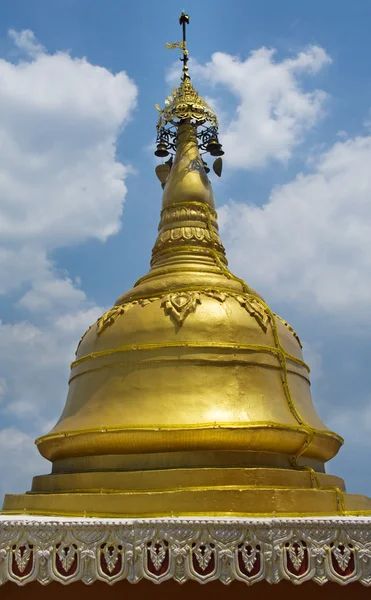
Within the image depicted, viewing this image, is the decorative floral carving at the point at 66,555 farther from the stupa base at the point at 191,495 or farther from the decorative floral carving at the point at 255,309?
the decorative floral carving at the point at 255,309

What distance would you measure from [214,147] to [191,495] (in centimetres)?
821

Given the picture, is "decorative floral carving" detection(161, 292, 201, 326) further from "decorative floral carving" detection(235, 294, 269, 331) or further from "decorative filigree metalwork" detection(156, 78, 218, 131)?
"decorative filigree metalwork" detection(156, 78, 218, 131)

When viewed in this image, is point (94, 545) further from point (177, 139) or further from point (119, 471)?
point (177, 139)

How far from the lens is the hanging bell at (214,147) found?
13.2 m

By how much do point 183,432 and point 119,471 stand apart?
1.04 metres

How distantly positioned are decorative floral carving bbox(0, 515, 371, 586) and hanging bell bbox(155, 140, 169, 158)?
9.07 meters

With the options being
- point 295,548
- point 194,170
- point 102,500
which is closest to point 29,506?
point 102,500

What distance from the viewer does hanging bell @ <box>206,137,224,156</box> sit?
13.2 meters

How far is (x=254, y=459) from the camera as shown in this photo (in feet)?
27.6

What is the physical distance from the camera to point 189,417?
842 cm

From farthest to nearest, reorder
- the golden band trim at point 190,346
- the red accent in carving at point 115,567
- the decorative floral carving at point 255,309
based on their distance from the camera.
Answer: the decorative floral carving at point 255,309 → the golden band trim at point 190,346 → the red accent in carving at point 115,567

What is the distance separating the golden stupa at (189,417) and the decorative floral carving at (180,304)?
2cm

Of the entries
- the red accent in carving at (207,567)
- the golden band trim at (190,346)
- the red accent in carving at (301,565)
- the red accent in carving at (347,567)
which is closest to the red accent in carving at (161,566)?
the red accent in carving at (207,567)

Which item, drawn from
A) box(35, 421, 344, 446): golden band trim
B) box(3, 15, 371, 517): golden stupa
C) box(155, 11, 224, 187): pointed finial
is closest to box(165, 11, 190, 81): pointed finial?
box(155, 11, 224, 187): pointed finial
